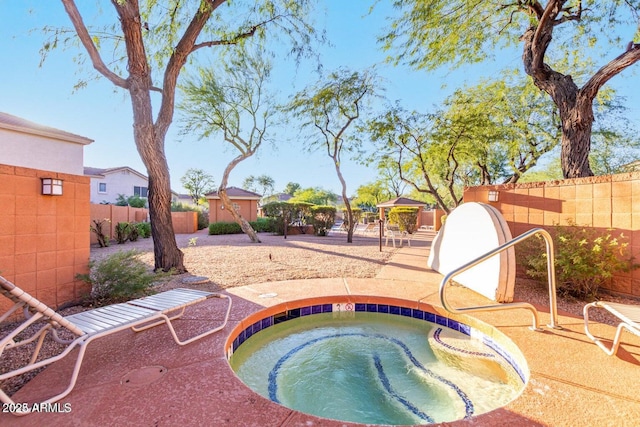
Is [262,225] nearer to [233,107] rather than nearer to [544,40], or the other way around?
[233,107]

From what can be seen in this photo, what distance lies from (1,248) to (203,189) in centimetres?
4041

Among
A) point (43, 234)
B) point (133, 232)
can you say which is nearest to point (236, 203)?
point (133, 232)

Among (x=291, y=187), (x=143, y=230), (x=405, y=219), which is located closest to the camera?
(x=143, y=230)

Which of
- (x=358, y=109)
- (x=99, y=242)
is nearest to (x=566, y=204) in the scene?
(x=358, y=109)

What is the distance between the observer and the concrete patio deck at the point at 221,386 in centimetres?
172

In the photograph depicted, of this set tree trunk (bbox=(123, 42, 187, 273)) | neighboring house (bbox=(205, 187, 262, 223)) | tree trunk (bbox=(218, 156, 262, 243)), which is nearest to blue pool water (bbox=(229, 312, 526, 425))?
tree trunk (bbox=(123, 42, 187, 273))

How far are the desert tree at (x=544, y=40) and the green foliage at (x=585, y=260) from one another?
88.5 inches

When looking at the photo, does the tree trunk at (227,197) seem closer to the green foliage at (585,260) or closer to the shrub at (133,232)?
the shrub at (133,232)

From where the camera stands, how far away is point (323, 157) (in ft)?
45.1

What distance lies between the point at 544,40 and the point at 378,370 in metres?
7.79

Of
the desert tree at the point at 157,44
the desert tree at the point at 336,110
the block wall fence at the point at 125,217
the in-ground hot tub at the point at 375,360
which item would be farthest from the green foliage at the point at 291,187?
the in-ground hot tub at the point at 375,360

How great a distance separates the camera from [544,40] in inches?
245

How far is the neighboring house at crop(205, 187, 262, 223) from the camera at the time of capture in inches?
839

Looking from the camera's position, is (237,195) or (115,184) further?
(115,184)
